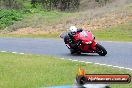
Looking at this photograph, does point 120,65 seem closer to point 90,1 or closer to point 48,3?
point 48,3

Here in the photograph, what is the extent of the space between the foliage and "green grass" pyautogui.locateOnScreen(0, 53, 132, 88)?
24.0 meters

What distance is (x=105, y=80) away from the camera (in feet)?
A: 15.3

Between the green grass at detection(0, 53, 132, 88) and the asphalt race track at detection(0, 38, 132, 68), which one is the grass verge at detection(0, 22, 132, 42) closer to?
the asphalt race track at detection(0, 38, 132, 68)

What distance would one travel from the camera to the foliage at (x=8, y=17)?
38684mm

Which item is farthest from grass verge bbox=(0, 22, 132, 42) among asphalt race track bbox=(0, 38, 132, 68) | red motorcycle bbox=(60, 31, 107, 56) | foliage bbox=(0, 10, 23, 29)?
red motorcycle bbox=(60, 31, 107, 56)

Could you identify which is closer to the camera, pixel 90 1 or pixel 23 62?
pixel 23 62

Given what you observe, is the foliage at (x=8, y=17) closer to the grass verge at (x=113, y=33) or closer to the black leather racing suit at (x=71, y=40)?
the grass verge at (x=113, y=33)

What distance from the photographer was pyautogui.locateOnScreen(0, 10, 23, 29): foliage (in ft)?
127

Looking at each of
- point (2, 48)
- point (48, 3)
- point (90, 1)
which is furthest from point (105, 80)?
point (90, 1)

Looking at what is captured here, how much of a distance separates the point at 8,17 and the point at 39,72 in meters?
28.6

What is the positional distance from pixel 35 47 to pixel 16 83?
35.2 feet

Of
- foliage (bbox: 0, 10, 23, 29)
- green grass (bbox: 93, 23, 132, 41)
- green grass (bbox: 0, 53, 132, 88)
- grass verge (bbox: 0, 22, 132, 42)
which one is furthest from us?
foliage (bbox: 0, 10, 23, 29)

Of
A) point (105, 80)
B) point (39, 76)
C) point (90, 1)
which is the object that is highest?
point (105, 80)

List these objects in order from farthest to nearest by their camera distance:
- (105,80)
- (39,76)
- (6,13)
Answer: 1. (6,13)
2. (39,76)
3. (105,80)
